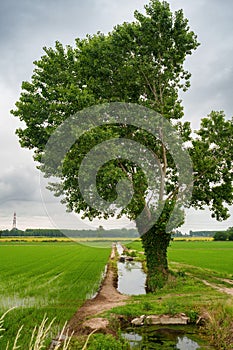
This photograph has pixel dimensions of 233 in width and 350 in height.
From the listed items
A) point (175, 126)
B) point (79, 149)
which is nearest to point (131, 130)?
point (175, 126)

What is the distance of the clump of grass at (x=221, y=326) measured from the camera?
1067 centimetres

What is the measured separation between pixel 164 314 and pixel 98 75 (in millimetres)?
14650

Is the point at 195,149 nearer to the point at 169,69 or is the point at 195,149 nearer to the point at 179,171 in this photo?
the point at 179,171

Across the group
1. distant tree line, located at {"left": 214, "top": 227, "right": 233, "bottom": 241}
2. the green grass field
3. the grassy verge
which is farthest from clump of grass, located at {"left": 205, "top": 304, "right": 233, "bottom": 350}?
distant tree line, located at {"left": 214, "top": 227, "right": 233, "bottom": 241}

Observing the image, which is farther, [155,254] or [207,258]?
[207,258]

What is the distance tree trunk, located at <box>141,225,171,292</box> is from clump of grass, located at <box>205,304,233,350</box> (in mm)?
7649

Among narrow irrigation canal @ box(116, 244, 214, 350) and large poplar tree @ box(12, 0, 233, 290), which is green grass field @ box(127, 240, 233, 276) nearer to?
large poplar tree @ box(12, 0, 233, 290)

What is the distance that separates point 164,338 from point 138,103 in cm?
1437

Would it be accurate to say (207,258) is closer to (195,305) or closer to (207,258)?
(207,258)

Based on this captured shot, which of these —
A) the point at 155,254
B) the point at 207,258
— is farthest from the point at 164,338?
the point at 207,258

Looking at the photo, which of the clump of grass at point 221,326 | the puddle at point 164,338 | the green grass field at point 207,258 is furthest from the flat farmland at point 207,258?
the puddle at point 164,338

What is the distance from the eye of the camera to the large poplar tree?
20.3m

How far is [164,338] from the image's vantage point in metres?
11.6

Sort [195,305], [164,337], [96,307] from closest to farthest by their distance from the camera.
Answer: [164,337], [195,305], [96,307]
